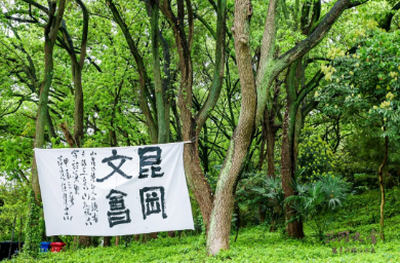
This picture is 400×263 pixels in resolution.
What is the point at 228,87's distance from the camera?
45.9 ft

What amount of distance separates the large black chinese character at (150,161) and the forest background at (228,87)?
0.62 m

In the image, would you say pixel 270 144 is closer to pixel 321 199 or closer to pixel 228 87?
pixel 228 87

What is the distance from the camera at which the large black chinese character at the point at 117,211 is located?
7762 mm

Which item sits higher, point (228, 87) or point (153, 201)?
point (228, 87)

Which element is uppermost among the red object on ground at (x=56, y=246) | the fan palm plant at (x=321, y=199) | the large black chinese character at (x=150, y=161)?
the large black chinese character at (x=150, y=161)

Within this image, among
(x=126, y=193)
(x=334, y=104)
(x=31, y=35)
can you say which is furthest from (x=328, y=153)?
(x=31, y=35)

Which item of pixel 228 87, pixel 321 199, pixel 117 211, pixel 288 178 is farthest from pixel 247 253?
pixel 228 87

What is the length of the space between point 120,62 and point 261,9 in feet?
15.0

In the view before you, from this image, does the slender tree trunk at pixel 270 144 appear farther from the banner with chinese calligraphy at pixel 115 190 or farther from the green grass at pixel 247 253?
the banner with chinese calligraphy at pixel 115 190

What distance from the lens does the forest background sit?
23.3ft

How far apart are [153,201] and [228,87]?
23.5 ft

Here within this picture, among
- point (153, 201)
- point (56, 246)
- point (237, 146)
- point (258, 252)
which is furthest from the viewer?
point (56, 246)

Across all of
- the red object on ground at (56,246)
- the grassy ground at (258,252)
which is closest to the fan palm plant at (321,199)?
the grassy ground at (258,252)

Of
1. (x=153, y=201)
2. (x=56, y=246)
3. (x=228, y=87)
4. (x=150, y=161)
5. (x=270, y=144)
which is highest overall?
(x=228, y=87)
